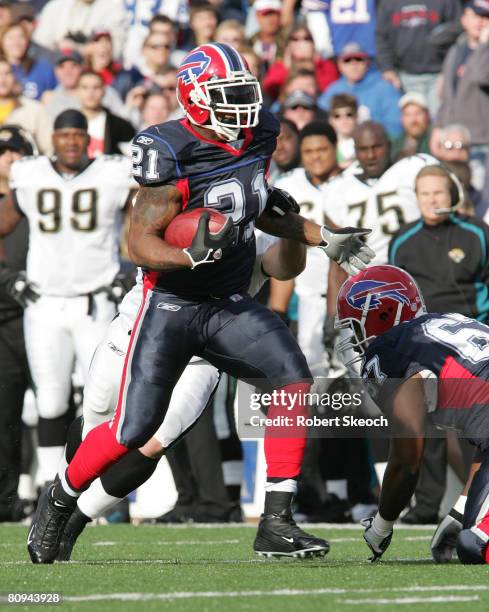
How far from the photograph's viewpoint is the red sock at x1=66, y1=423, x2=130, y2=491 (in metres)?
5.40

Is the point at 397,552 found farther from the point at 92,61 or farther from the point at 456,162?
the point at 92,61

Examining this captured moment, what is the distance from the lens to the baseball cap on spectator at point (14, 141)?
921cm

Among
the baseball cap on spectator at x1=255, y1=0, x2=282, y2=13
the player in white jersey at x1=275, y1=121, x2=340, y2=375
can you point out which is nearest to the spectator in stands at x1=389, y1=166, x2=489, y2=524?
the player in white jersey at x1=275, y1=121, x2=340, y2=375

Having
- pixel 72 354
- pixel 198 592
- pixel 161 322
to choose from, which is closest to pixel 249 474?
pixel 72 354

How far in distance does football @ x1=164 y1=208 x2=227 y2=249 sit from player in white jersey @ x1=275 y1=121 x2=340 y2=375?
3230mm

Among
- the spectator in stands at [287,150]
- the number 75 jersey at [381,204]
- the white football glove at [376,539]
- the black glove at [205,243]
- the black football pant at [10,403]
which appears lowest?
the black football pant at [10,403]

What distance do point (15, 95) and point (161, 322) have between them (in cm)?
653

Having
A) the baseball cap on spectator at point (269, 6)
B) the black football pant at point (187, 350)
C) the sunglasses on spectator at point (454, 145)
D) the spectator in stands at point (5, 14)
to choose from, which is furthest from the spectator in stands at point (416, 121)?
the black football pant at point (187, 350)

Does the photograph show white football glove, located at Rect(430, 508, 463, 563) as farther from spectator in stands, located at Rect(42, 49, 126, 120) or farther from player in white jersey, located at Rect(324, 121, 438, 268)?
spectator in stands, located at Rect(42, 49, 126, 120)

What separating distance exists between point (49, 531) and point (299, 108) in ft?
18.4

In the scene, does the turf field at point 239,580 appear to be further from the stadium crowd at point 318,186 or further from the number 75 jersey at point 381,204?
the number 75 jersey at point 381,204

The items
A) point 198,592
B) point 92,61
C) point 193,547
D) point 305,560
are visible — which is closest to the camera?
point 198,592

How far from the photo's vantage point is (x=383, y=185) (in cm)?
862

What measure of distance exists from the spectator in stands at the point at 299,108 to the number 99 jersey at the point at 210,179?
488cm
